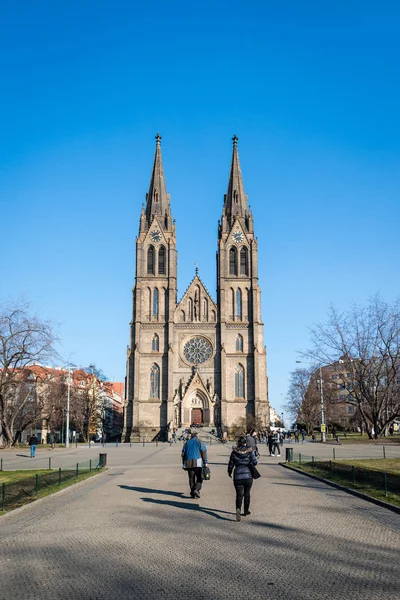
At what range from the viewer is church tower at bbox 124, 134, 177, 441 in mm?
68438

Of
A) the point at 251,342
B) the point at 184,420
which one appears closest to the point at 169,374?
the point at 184,420

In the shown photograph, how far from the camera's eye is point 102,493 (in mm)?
16141

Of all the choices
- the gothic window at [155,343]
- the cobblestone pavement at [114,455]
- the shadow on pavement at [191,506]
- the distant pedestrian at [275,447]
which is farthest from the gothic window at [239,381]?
the shadow on pavement at [191,506]

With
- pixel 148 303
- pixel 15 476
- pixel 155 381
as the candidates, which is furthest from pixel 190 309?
pixel 15 476

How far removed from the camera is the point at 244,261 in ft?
244

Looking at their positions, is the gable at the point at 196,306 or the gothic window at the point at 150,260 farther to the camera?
the gothic window at the point at 150,260

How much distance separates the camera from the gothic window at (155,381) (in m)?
69.8

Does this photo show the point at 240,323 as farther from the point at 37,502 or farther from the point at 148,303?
the point at 37,502

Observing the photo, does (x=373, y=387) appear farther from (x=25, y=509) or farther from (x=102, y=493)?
(x=25, y=509)

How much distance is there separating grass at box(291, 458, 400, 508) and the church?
143 feet

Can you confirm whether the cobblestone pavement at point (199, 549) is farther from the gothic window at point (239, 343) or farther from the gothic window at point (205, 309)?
the gothic window at point (205, 309)

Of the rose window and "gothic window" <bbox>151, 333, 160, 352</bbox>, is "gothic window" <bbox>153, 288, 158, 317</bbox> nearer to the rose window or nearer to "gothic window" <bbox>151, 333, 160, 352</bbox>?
"gothic window" <bbox>151, 333, 160, 352</bbox>

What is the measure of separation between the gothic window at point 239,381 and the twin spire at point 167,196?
67.4 feet

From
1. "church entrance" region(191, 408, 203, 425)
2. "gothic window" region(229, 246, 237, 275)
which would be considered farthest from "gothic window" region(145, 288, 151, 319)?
"church entrance" region(191, 408, 203, 425)
